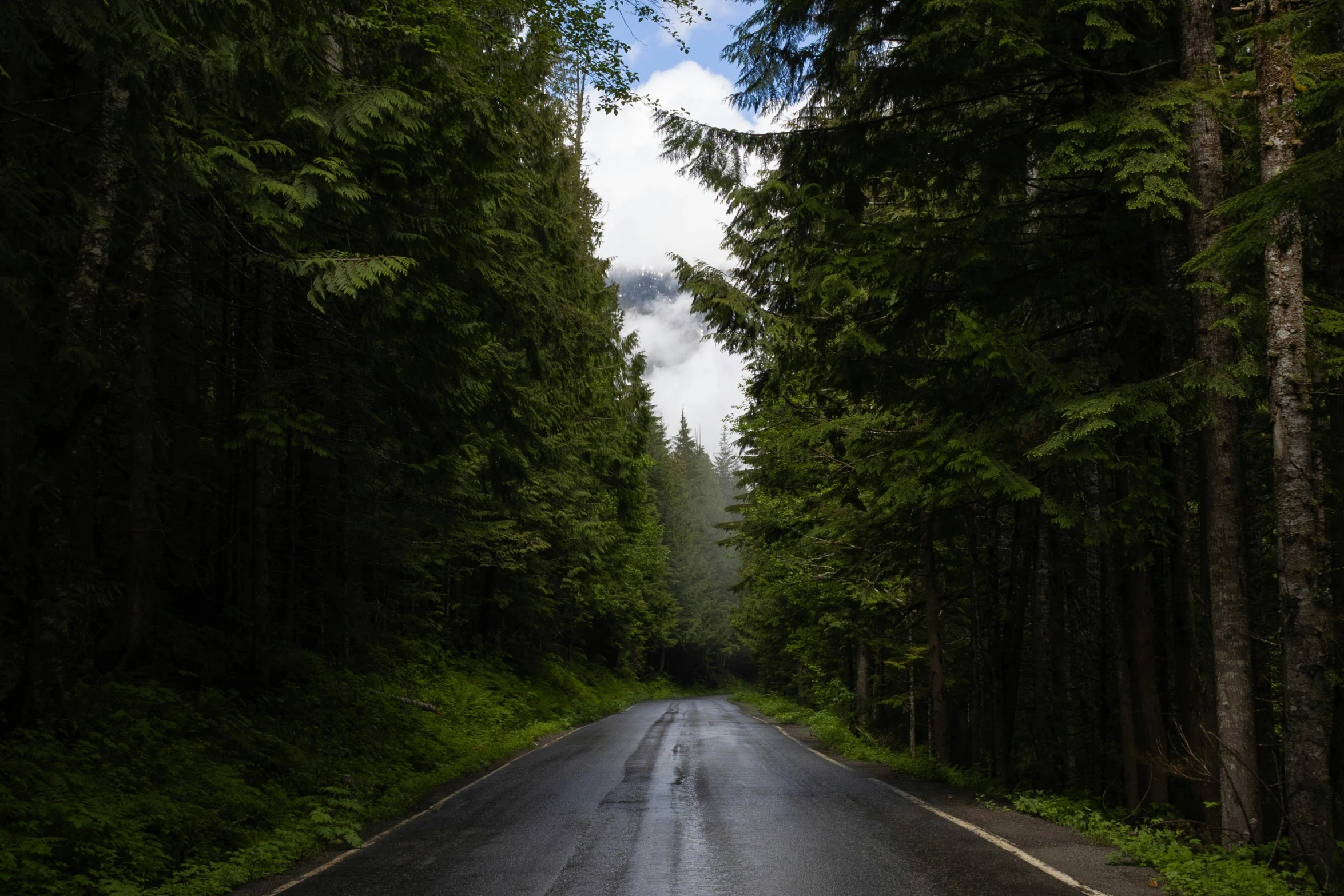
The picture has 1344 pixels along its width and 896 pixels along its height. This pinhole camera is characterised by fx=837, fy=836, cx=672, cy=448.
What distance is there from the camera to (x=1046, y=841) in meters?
7.89

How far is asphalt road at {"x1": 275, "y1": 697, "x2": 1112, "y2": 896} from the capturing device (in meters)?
6.44

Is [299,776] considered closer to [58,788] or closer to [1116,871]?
[58,788]

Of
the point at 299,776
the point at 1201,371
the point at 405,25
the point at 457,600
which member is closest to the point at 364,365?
the point at 405,25

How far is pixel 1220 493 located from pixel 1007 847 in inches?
148

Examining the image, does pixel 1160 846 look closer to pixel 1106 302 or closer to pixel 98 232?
pixel 1106 302

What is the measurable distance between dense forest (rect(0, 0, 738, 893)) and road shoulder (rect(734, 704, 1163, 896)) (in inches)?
263

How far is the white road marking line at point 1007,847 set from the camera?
619 cm

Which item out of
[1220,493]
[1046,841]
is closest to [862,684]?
[1046,841]

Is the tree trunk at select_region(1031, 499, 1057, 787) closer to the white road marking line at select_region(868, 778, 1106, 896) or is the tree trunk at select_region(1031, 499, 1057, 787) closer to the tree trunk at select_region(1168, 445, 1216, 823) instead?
the tree trunk at select_region(1168, 445, 1216, 823)

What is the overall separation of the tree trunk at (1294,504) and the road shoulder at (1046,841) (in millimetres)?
1319

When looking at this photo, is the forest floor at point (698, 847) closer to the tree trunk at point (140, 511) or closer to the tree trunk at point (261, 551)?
the tree trunk at point (261, 551)

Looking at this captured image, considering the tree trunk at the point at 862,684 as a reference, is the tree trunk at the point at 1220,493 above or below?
above

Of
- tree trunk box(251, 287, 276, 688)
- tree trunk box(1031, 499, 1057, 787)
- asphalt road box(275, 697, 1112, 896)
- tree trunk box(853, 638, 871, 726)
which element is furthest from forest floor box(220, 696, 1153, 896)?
tree trunk box(853, 638, 871, 726)

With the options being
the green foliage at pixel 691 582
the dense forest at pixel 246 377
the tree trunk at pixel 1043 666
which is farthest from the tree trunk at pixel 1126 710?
the green foliage at pixel 691 582
